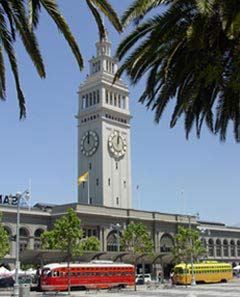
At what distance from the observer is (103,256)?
77.8 meters

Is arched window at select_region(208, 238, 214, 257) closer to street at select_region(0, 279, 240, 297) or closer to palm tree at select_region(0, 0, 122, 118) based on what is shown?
street at select_region(0, 279, 240, 297)

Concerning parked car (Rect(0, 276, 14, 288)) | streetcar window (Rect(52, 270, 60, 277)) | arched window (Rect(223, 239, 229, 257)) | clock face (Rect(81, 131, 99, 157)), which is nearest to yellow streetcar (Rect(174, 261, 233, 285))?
streetcar window (Rect(52, 270, 60, 277))

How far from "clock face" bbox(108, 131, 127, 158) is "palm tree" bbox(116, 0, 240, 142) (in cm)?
8572

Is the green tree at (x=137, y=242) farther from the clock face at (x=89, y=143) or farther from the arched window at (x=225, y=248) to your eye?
the arched window at (x=225, y=248)

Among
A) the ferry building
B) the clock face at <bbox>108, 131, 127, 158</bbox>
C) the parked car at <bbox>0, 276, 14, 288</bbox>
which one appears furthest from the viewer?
the clock face at <bbox>108, 131, 127, 158</bbox>

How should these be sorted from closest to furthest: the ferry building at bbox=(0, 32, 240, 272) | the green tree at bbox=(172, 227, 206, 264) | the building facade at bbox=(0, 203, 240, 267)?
1. the green tree at bbox=(172, 227, 206, 264)
2. the building facade at bbox=(0, 203, 240, 267)
3. the ferry building at bbox=(0, 32, 240, 272)

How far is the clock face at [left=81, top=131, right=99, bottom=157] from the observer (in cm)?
10506

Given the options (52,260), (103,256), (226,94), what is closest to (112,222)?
(103,256)

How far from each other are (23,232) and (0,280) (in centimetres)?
1847

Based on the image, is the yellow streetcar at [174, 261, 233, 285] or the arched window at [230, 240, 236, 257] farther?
the arched window at [230, 240, 236, 257]

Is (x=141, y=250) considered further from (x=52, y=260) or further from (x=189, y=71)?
(x=189, y=71)

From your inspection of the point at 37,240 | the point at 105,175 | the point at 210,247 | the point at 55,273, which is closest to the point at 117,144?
the point at 105,175

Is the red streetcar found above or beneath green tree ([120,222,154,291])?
beneath

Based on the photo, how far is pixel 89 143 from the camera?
107 m
